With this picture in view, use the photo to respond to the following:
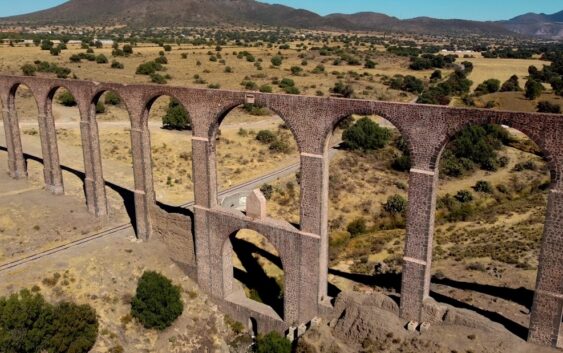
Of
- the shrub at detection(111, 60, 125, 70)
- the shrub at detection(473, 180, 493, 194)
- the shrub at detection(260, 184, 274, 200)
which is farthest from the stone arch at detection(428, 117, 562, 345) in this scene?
the shrub at detection(111, 60, 125, 70)

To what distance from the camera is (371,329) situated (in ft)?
65.5

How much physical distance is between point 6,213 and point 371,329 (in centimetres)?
2561

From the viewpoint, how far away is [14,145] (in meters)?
38.5

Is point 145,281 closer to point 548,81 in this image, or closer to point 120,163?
point 120,163

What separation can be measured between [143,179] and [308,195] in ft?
38.5

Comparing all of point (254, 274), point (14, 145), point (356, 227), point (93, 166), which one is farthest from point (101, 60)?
point (254, 274)

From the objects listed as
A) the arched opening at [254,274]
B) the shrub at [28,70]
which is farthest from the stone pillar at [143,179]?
the shrub at [28,70]

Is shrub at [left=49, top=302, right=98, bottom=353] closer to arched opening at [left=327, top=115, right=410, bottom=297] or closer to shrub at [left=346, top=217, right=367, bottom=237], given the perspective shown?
arched opening at [left=327, top=115, right=410, bottom=297]

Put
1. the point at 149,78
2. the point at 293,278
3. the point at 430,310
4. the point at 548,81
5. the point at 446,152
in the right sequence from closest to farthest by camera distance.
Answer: the point at 430,310 < the point at 293,278 < the point at 446,152 < the point at 149,78 < the point at 548,81

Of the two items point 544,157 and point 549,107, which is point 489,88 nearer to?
point 549,107

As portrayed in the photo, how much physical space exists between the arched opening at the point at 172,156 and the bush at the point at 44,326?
576 inches

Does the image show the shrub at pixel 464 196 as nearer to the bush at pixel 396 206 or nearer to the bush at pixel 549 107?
the bush at pixel 396 206

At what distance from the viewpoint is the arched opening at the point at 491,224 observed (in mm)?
22531

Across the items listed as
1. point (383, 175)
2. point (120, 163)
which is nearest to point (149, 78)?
point (120, 163)
